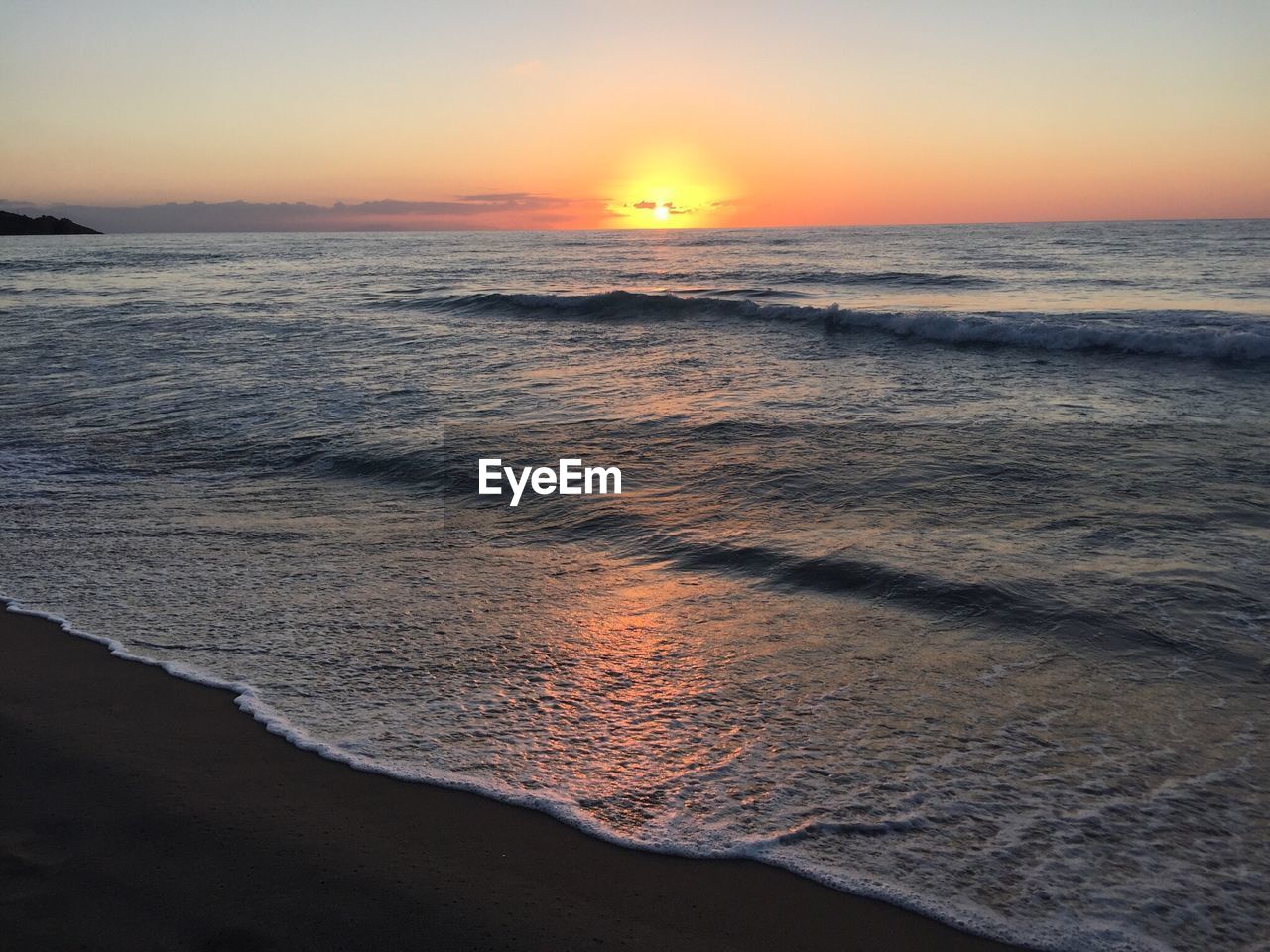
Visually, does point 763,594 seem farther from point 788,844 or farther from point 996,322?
point 996,322

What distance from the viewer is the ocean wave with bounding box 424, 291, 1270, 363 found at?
1468 centimetres

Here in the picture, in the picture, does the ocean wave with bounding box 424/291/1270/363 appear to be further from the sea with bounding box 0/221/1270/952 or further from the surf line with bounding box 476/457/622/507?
the surf line with bounding box 476/457/622/507

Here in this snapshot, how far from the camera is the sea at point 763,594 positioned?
10.6 ft

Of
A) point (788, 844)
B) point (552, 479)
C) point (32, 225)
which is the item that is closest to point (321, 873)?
point (788, 844)

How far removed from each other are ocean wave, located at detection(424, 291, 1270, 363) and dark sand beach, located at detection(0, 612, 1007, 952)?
14.8 meters

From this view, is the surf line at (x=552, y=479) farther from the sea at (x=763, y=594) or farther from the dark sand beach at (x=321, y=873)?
the dark sand beach at (x=321, y=873)

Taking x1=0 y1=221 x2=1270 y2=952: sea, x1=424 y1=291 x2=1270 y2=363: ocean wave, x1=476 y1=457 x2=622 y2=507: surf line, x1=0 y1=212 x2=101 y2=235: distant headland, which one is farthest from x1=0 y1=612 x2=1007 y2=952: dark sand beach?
x1=0 y1=212 x2=101 y2=235: distant headland

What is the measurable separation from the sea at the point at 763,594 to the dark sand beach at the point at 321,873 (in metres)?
0.16

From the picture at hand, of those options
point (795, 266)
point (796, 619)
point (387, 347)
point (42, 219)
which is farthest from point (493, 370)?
point (42, 219)

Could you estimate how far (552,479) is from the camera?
26.5 ft

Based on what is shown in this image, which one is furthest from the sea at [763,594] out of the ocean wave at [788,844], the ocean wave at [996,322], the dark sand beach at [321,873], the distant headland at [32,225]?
→ the distant headland at [32,225]

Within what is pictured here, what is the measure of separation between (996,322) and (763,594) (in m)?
14.0

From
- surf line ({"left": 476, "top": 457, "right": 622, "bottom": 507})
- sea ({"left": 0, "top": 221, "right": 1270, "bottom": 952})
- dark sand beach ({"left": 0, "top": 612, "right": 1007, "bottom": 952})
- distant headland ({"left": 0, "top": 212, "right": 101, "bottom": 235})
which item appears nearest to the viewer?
dark sand beach ({"left": 0, "top": 612, "right": 1007, "bottom": 952})

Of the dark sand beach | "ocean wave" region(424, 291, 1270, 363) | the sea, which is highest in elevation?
"ocean wave" region(424, 291, 1270, 363)
